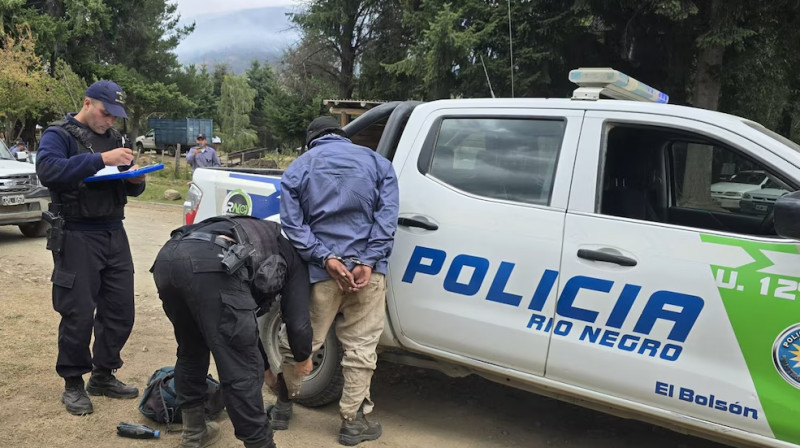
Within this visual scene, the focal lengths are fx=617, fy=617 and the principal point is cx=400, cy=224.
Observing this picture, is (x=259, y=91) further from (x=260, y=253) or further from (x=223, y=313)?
(x=223, y=313)

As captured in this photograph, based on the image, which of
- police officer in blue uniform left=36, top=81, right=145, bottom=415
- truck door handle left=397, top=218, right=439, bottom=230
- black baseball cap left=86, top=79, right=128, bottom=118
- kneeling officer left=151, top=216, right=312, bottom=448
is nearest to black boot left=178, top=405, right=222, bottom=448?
kneeling officer left=151, top=216, right=312, bottom=448

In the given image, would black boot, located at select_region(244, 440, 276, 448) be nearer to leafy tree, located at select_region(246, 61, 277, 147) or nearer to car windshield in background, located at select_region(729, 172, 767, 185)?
car windshield in background, located at select_region(729, 172, 767, 185)

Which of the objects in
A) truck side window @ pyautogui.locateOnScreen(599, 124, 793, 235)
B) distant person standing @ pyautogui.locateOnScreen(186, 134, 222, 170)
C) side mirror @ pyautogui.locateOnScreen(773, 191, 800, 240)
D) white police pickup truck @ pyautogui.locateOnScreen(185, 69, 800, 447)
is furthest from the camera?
distant person standing @ pyautogui.locateOnScreen(186, 134, 222, 170)

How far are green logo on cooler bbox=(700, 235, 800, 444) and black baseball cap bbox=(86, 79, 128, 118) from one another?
3.32 m

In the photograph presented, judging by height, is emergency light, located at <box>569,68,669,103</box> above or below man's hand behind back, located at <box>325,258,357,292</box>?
above

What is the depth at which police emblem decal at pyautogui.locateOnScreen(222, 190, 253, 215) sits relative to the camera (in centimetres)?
394

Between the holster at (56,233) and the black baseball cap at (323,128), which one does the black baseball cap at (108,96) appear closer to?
the holster at (56,233)

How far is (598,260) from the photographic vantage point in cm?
290

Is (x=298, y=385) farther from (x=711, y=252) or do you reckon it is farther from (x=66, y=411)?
(x=711, y=252)

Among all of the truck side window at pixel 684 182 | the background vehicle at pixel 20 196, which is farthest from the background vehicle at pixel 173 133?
the truck side window at pixel 684 182

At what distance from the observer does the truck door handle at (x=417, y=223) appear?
336 centimetres

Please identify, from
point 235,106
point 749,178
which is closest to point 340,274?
point 749,178

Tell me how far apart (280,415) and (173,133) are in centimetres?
4236

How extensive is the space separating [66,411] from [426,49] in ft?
43.5
